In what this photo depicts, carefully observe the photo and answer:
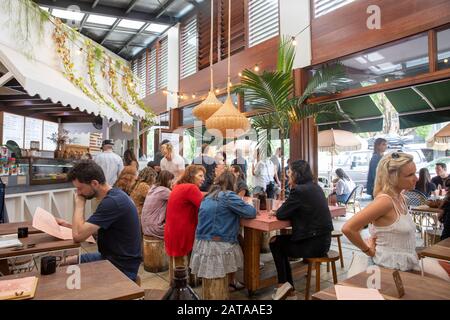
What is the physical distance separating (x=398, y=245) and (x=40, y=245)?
94.2 inches

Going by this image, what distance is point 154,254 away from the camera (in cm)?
373

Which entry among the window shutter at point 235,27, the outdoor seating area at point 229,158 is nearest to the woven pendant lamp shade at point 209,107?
the outdoor seating area at point 229,158

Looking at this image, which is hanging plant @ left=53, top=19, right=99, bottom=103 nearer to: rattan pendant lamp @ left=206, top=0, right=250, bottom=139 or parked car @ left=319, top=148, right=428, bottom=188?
rattan pendant lamp @ left=206, top=0, right=250, bottom=139

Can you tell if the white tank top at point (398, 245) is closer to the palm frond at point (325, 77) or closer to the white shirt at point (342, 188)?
the palm frond at point (325, 77)

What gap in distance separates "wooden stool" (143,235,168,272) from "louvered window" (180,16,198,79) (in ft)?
18.1

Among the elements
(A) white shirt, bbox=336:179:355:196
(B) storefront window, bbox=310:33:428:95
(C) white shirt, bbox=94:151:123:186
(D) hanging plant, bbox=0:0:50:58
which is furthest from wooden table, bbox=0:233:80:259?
(A) white shirt, bbox=336:179:355:196

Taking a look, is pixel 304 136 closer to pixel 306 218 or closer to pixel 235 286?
pixel 306 218

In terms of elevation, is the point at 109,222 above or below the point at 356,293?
above

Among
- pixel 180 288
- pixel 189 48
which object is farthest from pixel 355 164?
pixel 180 288

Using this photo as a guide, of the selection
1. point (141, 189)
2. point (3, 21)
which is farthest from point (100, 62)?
point (141, 189)

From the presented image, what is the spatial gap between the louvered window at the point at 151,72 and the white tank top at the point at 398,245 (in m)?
9.00

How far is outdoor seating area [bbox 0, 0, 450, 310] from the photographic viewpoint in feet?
6.35

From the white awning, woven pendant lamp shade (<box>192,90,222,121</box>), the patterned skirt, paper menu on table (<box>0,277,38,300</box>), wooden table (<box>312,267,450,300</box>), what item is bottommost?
the patterned skirt

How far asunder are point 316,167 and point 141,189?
310 centimetres
